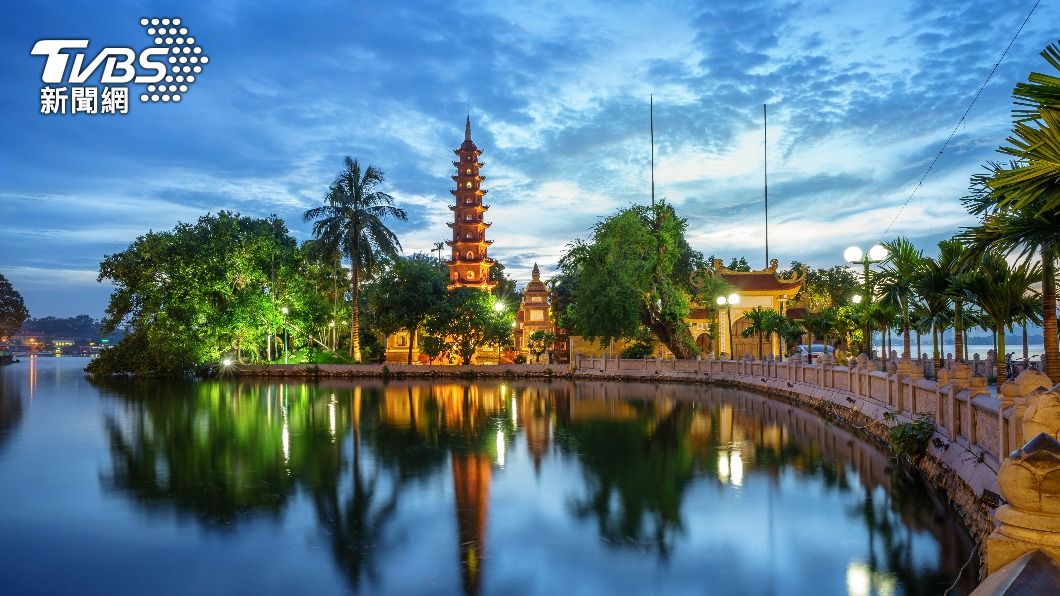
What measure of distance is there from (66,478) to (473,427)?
34.2 ft

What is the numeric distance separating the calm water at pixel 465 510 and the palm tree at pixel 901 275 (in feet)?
21.9

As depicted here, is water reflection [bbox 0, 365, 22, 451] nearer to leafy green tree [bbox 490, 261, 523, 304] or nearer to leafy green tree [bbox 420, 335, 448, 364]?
leafy green tree [bbox 420, 335, 448, 364]

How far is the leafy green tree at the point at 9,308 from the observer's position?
8644cm

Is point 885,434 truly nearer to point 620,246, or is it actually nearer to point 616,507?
point 616,507

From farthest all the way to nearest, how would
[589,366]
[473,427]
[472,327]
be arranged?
[472,327] < [589,366] < [473,427]

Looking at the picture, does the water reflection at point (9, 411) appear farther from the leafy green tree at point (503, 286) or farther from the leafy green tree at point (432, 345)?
the leafy green tree at point (503, 286)

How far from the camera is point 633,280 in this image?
43.8 metres

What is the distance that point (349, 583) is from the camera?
8234 mm

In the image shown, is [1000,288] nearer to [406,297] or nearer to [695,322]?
[695,322]

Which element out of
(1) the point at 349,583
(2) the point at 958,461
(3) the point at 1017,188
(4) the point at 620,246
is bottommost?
(1) the point at 349,583

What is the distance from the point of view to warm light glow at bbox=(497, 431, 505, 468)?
52.4 ft

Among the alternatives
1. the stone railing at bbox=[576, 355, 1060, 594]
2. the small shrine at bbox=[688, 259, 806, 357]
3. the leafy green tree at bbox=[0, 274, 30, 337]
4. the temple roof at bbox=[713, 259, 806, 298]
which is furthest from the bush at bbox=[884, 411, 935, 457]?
the leafy green tree at bbox=[0, 274, 30, 337]

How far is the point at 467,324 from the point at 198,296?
17280mm

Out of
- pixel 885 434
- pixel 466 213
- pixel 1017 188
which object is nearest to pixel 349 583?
pixel 1017 188
